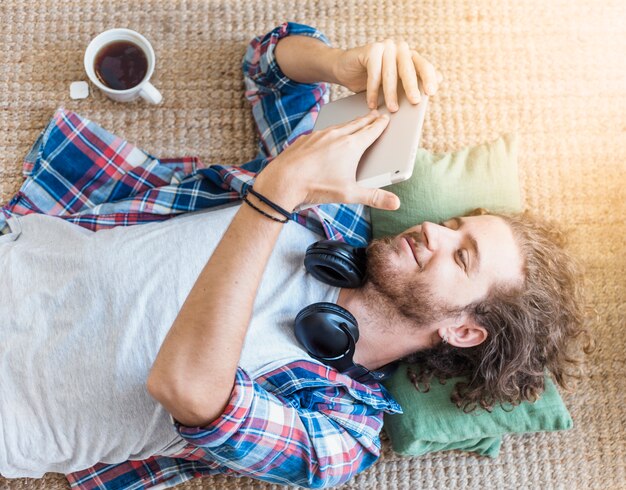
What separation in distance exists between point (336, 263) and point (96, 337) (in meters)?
0.43

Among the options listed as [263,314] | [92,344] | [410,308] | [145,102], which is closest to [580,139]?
[410,308]

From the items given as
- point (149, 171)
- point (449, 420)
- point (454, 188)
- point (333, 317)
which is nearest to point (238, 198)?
point (149, 171)

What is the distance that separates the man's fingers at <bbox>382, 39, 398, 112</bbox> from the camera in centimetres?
92

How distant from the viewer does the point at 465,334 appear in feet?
3.68

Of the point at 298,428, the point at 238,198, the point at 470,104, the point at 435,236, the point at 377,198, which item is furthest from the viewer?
the point at 470,104

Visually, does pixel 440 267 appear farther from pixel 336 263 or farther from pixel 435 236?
pixel 336 263

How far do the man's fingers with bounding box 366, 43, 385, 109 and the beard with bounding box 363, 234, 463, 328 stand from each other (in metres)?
0.27

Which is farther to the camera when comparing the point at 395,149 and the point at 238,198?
the point at 238,198

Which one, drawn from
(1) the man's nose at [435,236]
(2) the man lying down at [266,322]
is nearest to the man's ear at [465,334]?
(2) the man lying down at [266,322]

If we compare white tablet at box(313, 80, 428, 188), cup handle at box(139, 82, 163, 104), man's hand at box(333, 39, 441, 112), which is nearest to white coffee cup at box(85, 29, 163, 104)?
cup handle at box(139, 82, 163, 104)

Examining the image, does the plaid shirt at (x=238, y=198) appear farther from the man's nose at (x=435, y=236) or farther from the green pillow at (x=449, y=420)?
the man's nose at (x=435, y=236)

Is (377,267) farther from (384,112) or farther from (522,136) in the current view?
(522,136)

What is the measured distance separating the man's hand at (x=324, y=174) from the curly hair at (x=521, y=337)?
38 centimetres

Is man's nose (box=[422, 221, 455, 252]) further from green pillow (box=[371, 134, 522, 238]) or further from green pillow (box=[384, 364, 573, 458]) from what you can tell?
green pillow (box=[384, 364, 573, 458])
